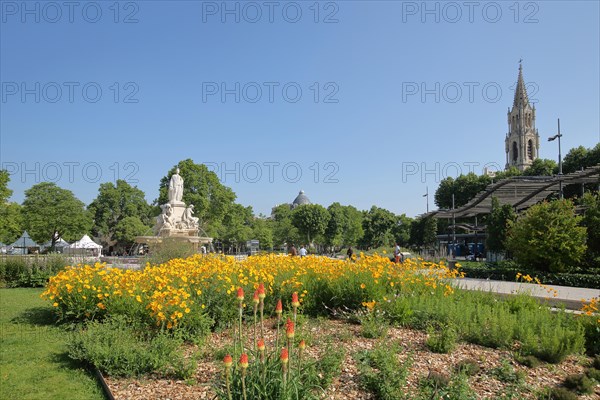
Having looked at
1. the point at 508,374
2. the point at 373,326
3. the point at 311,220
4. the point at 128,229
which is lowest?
the point at 508,374

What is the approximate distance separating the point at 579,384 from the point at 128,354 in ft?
17.4

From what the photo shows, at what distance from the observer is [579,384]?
5133mm

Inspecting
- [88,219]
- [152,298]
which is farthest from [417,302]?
[88,219]

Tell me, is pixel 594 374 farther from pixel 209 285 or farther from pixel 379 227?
pixel 379 227

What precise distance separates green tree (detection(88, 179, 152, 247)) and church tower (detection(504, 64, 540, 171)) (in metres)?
75.2

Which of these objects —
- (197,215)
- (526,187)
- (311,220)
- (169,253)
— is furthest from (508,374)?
(311,220)

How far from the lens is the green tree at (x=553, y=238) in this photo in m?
17.2

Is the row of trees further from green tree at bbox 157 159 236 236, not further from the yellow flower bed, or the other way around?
the yellow flower bed

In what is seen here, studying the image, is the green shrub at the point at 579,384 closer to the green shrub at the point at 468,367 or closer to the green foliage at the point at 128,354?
the green shrub at the point at 468,367

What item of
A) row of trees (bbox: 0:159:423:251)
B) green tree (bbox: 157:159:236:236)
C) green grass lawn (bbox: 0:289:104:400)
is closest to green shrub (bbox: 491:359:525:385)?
green grass lawn (bbox: 0:289:104:400)

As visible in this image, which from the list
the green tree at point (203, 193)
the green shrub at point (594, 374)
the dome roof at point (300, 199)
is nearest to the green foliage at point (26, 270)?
the green shrub at point (594, 374)

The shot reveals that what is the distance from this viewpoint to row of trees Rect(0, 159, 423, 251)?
49344 mm

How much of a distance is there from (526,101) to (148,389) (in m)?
107

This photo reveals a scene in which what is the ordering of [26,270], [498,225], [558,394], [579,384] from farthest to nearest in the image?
[498,225], [26,270], [579,384], [558,394]
